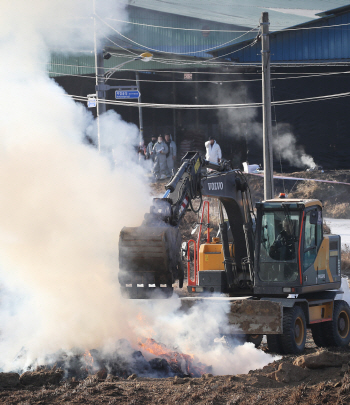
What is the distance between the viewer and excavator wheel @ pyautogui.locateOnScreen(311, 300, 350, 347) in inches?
455

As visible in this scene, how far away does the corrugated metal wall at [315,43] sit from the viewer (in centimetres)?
2733

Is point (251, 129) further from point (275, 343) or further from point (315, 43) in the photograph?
point (275, 343)

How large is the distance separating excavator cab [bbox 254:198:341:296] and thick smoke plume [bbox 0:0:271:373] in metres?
1.26

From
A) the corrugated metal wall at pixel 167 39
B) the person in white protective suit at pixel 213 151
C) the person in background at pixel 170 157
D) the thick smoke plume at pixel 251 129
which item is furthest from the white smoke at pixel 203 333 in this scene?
the corrugated metal wall at pixel 167 39

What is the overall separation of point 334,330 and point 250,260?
6.93ft

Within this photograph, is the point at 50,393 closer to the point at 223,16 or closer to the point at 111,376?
the point at 111,376

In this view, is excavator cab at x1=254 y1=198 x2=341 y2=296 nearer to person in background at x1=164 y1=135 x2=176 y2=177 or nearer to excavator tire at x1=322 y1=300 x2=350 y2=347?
excavator tire at x1=322 y1=300 x2=350 y2=347

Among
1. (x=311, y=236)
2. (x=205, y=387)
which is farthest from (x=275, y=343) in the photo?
(x=205, y=387)

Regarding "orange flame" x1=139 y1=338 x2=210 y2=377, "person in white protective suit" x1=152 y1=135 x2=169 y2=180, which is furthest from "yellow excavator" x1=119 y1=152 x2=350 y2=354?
"person in white protective suit" x1=152 y1=135 x2=169 y2=180

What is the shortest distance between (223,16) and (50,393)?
24.3m

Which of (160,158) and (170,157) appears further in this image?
(170,157)

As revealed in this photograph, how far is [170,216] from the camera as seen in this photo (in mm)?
8453

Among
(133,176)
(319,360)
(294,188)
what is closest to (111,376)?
(319,360)

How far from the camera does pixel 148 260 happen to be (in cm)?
834
